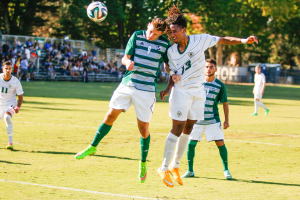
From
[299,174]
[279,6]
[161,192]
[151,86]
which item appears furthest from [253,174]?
[279,6]

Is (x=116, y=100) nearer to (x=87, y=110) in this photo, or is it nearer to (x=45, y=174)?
(x=45, y=174)

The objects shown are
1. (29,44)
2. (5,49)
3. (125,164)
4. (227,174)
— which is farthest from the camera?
(29,44)

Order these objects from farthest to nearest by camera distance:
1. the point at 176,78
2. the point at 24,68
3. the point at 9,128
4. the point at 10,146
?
the point at 24,68 < the point at 9,128 < the point at 10,146 < the point at 176,78

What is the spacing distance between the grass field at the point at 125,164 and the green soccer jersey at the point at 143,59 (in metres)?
1.76

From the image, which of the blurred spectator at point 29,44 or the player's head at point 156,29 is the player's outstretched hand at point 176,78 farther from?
the blurred spectator at point 29,44

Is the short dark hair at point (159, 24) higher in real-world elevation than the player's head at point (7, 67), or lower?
higher

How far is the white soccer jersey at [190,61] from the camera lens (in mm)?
6211

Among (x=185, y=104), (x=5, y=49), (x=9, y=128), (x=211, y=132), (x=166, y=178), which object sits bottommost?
(x=9, y=128)

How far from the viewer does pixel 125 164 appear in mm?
8109

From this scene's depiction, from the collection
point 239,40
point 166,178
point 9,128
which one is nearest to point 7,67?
point 9,128

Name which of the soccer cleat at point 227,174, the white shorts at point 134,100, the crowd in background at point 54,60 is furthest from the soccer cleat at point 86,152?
the crowd in background at point 54,60

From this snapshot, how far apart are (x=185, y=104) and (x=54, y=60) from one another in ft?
112

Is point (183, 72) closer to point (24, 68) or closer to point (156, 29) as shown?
point (156, 29)

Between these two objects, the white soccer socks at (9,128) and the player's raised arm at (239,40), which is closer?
the player's raised arm at (239,40)
